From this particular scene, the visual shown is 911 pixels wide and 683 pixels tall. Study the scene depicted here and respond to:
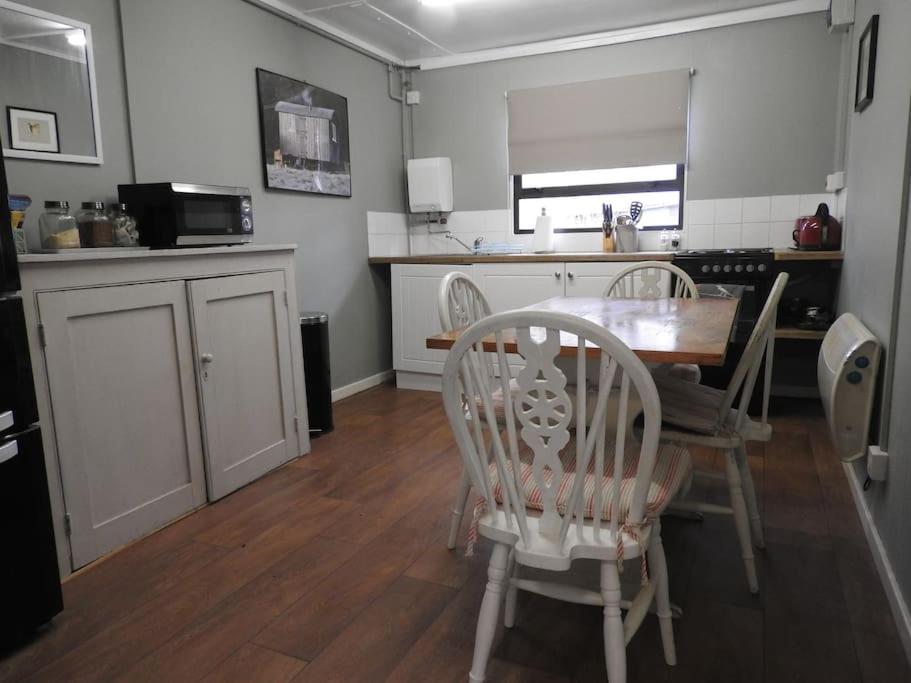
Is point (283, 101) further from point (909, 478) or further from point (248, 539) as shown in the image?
point (909, 478)

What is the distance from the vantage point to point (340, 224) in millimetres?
4117

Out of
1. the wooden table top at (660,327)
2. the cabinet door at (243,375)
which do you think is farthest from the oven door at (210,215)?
the wooden table top at (660,327)

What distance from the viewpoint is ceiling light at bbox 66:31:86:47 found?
2410 millimetres

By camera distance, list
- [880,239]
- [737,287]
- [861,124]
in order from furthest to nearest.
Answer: [737,287], [861,124], [880,239]

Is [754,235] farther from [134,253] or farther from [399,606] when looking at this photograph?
[134,253]

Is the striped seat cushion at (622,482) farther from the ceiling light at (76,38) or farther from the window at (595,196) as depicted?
the window at (595,196)

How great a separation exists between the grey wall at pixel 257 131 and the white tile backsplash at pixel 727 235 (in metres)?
2.23

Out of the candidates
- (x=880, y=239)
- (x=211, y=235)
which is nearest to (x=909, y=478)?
(x=880, y=239)

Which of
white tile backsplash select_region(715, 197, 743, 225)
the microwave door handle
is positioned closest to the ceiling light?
the microwave door handle

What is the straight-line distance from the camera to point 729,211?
4055 millimetres

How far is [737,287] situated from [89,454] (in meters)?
2.97

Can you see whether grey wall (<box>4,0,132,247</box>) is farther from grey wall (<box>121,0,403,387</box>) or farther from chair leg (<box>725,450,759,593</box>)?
chair leg (<box>725,450,759,593</box>)

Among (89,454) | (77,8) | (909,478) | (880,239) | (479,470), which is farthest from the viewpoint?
(77,8)

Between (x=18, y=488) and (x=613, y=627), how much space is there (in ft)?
4.85
